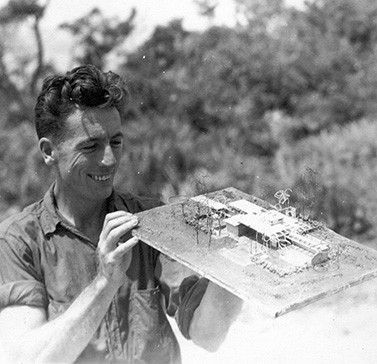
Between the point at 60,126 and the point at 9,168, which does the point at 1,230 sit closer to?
the point at 60,126

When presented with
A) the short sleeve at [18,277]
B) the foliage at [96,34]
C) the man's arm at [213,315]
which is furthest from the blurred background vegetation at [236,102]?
the short sleeve at [18,277]

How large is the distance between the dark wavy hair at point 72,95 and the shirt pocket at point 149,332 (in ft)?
2.67

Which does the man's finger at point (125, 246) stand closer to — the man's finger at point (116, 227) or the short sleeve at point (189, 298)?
the man's finger at point (116, 227)

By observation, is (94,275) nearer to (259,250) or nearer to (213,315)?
(213,315)

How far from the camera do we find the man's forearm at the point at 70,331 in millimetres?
2977

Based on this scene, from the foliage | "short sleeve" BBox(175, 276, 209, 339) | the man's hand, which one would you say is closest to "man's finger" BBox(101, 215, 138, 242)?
the man's hand

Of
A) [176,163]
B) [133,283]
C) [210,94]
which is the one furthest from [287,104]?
[133,283]

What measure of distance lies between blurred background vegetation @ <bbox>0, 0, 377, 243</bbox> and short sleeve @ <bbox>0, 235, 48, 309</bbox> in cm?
349

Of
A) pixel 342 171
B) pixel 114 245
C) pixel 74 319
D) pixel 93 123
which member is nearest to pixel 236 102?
pixel 342 171

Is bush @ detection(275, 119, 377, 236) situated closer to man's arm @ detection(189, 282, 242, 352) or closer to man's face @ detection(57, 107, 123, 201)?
man's arm @ detection(189, 282, 242, 352)

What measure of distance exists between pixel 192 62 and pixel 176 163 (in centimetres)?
117

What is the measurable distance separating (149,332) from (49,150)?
0.93 meters

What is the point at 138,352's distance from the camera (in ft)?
10.9

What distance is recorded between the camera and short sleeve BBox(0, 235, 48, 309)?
3064 millimetres
